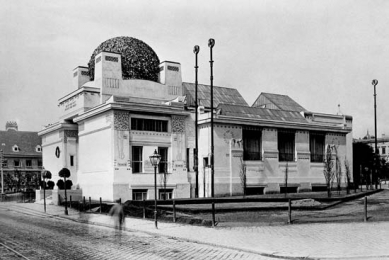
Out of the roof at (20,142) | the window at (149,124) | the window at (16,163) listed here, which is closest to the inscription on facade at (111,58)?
the window at (149,124)

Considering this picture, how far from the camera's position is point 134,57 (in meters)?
43.8

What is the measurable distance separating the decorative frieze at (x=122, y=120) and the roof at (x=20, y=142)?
6113 cm

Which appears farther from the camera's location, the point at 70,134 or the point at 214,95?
the point at 214,95

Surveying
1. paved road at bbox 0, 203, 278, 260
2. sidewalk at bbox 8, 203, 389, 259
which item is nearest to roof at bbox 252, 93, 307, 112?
sidewalk at bbox 8, 203, 389, 259

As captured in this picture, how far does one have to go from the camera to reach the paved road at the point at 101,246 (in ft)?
42.5

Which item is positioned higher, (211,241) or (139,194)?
(211,241)

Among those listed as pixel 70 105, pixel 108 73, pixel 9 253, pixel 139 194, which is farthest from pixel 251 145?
pixel 9 253

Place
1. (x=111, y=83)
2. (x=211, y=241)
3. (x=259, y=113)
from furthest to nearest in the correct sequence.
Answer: (x=259, y=113) < (x=111, y=83) < (x=211, y=241)

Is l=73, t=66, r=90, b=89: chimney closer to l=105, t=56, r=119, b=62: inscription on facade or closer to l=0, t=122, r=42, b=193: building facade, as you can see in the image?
l=105, t=56, r=119, b=62: inscription on facade

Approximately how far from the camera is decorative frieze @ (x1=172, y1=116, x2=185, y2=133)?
129ft

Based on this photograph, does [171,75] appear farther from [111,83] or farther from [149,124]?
[149,124]

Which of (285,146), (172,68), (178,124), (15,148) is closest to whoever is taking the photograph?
(178,124)

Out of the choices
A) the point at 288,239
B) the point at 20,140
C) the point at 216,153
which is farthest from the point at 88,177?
the point at 20,140

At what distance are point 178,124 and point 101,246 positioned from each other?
992 inches
